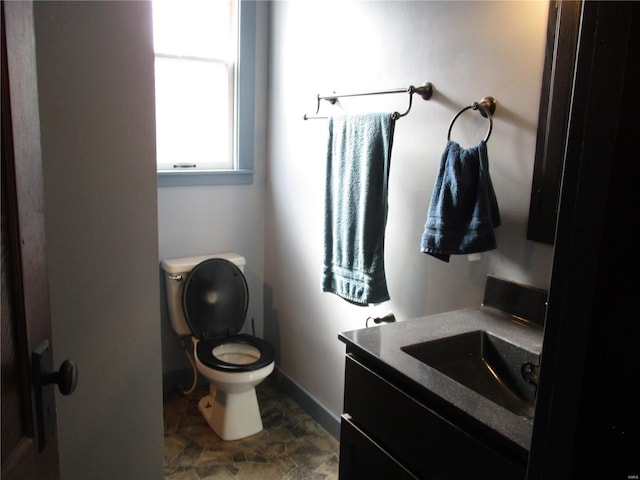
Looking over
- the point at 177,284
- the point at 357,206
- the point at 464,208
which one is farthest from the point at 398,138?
the point at 177,284

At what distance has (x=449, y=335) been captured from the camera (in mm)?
1425

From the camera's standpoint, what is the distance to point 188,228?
2.77 metres

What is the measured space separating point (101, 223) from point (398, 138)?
114cm

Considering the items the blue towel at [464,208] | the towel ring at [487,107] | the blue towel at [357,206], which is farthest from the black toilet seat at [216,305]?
the towel ring at [487,107]

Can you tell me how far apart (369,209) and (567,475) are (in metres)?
1.40

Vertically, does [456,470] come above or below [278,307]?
above

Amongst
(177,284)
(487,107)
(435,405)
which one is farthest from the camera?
(177,284)

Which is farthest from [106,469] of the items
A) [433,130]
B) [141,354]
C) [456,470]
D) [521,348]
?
[433,130]

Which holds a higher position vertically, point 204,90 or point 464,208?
point 204,90

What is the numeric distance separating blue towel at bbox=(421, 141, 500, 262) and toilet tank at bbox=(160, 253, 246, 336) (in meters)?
1.47

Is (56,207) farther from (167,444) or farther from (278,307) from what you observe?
(278,307)

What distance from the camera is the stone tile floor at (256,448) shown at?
2.21 metres

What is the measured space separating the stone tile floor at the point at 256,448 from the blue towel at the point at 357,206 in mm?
812

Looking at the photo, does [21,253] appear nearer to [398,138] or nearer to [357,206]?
[357,206]
